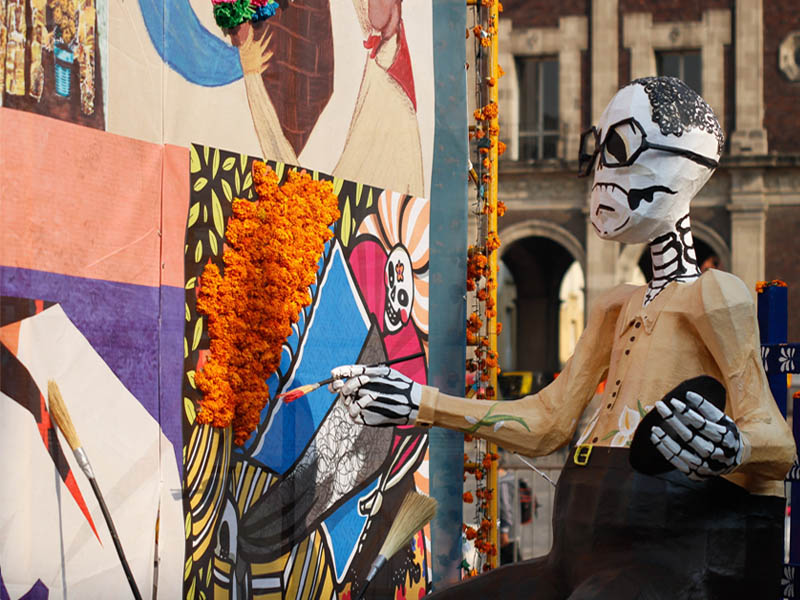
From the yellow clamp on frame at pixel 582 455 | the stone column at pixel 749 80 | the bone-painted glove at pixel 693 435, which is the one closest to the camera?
the bone-painted glove at pixel 693 435

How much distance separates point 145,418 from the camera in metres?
5.18

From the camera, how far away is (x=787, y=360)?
557 centimetres

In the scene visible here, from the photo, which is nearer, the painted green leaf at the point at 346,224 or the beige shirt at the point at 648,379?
the beige shirt at the point at 648,379

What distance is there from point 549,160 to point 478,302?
2437cm

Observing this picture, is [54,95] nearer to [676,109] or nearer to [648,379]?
[676,109]

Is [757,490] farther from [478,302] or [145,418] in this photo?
[478,302]

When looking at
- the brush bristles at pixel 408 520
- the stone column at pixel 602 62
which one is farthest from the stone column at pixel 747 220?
the brush bristles at pixel 408 520

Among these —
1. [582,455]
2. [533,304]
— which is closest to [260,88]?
[582,455]

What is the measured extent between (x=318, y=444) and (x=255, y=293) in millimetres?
845

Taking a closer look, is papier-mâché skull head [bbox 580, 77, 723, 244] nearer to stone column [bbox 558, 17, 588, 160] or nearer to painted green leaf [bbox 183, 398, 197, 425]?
painted green leaf [bbox 183, 398, 197, 425]

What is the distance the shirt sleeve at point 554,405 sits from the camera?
4781mm

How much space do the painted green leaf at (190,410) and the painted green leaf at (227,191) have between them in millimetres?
865

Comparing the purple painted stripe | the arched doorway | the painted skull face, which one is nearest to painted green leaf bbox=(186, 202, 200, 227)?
the purple painted stripe

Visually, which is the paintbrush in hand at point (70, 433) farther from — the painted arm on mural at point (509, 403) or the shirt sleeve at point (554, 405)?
the shirt sleeve at point (554, 405)
